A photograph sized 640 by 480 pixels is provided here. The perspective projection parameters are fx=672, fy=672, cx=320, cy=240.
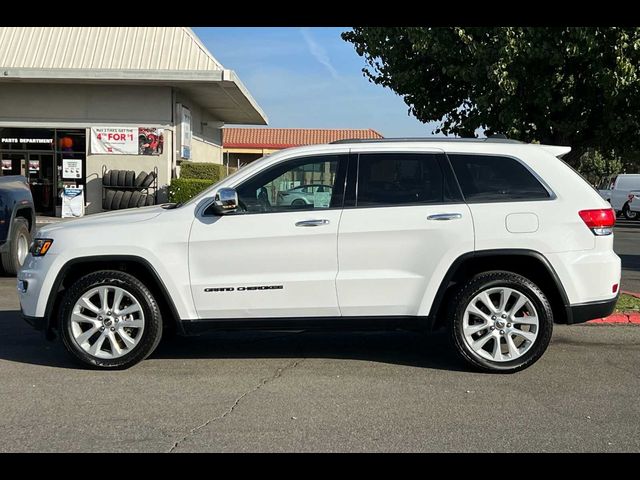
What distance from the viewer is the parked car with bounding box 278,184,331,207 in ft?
18.4

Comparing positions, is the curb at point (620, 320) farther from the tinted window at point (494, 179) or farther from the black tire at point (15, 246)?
the black tire at point (15, 246)

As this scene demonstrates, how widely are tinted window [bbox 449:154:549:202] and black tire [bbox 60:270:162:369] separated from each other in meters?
2.78

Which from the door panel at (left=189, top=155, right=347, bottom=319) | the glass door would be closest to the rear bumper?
the door panel at (left=189, top=155, right=347, bottom=319)

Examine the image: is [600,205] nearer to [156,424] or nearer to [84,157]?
[156,424]

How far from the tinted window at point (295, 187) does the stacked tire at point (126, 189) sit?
50.6 feet

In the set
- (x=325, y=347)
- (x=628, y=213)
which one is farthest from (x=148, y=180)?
(x=628, y=213)

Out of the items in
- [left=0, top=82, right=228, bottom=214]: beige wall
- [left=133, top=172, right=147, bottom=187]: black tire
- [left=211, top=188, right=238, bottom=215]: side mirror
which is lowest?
[left=211, top=188, right=238, bottom=215]: side mirror

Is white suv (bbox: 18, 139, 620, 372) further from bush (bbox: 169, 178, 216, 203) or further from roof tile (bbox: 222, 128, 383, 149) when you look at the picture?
Result: roof tile (bbox: 222, 128, 383, 149)

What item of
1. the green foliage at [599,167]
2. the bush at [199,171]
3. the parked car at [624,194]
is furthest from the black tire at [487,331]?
the green foliage at [599,167]

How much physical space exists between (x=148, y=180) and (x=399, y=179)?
1609cm

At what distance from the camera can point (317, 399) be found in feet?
16.2

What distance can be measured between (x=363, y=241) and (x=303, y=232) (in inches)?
19.5

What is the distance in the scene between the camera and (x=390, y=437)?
4.18 m
